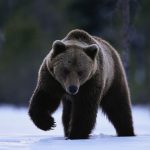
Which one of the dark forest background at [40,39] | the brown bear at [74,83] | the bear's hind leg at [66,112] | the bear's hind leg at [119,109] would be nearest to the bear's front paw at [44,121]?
the brown bear at [74,83]

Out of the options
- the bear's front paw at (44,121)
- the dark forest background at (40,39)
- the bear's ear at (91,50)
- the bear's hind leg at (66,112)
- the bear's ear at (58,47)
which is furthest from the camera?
the dark forest background at (40,39)

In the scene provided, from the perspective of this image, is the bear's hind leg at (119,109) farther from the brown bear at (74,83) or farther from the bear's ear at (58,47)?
the bear's ear at (58,47)

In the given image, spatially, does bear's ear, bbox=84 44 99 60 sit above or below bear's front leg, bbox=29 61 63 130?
above

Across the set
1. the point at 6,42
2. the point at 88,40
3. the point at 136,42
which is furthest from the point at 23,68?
the point at 88,40

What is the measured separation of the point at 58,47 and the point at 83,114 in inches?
34.9

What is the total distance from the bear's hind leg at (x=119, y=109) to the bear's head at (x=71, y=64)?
107cm

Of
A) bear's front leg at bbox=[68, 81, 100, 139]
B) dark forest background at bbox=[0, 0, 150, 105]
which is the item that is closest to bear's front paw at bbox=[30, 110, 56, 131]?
bear's front leg at bbox=[68, 81, 100, 139]

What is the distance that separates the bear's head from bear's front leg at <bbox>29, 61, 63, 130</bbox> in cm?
15

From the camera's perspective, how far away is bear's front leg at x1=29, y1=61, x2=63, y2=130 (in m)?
9.20

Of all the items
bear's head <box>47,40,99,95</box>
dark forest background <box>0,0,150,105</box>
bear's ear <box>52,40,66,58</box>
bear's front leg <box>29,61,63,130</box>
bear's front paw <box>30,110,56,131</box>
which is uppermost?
dark forest background <box>0,0,150,105</box>

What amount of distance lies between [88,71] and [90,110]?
0.49 meters

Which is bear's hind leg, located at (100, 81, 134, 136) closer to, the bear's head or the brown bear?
the brown bear

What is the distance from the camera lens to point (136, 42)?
39.5 metres

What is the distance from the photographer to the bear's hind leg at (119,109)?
33.5ft
